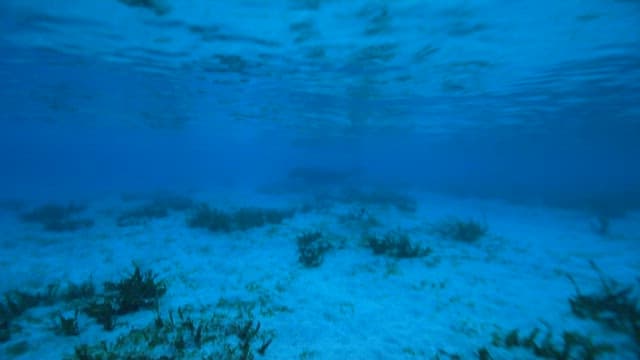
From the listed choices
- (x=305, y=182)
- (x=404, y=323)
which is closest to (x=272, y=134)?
(x=305, y=182)

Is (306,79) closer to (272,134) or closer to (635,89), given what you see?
(635,89)

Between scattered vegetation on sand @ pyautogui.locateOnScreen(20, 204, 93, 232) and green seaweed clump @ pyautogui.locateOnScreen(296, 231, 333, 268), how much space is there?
1021 centimetres

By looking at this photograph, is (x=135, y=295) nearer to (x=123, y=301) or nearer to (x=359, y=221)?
(x=123, y=301)

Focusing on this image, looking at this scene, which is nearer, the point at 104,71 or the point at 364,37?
the point at 364,37

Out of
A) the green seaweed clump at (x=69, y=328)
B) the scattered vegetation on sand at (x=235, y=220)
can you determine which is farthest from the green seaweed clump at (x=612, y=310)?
the scattered vegetation on sand at (x=235, y=220)

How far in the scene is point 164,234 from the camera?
44.3 feet

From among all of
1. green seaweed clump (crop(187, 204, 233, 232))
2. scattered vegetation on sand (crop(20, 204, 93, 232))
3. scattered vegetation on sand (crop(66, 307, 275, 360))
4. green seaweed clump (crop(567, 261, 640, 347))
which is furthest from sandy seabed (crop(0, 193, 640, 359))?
scattered vegetation on sand (crop(20, 204, 93, 232))

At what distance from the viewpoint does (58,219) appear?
56.4 feet

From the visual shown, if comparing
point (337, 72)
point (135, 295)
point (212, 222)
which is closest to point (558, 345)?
point (135, 295)

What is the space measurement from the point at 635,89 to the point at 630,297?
18.2 m

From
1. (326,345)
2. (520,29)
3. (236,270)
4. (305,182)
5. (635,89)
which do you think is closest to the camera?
(326,345)

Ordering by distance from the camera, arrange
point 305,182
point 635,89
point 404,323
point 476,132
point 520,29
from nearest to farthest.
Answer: point 404,323 → point 520,29 → point 635,89 → point 305,182 → point 476,132

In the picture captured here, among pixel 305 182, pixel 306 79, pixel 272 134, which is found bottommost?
pixel 305 182

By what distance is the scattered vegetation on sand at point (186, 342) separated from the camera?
16.4 ft
